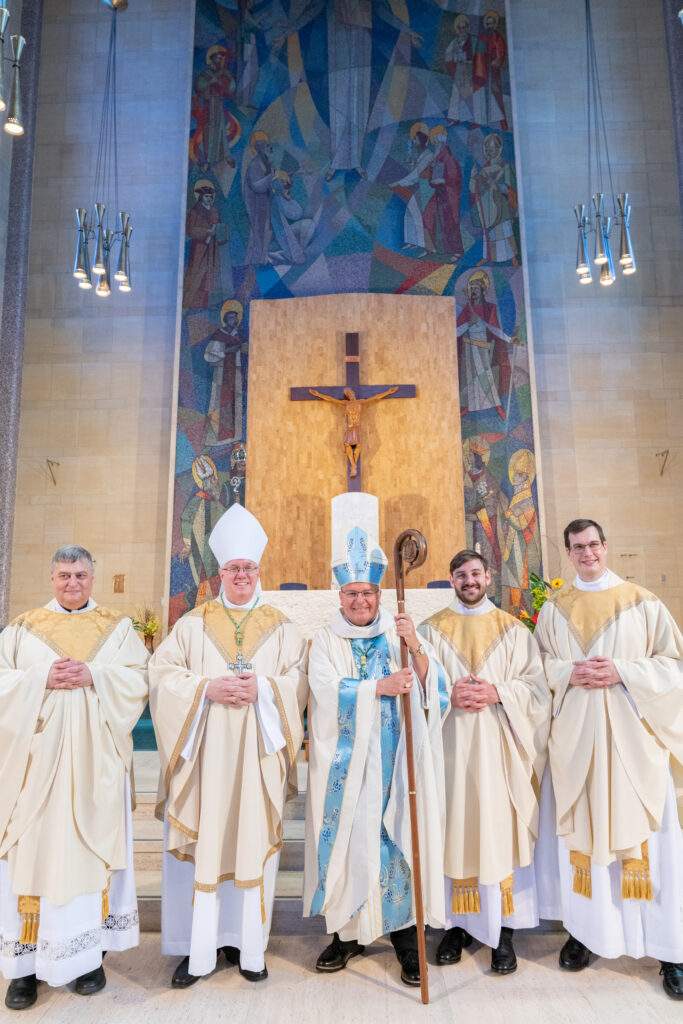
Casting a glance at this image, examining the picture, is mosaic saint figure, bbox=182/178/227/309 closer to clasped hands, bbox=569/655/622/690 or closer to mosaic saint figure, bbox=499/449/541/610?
mosaic saint figure, bbox=499/449/541/610

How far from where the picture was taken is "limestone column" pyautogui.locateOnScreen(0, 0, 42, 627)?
8703 mm

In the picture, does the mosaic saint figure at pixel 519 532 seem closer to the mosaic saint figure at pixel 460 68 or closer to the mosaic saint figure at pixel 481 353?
the mosaic saint figure at pixel 481 353

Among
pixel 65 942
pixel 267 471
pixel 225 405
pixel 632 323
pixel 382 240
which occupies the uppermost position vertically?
pixel 382 240

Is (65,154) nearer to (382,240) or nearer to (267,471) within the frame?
(382,240)

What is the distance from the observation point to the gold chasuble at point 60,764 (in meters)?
3.30

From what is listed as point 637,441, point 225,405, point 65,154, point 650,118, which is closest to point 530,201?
point 650,118

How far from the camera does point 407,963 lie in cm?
338

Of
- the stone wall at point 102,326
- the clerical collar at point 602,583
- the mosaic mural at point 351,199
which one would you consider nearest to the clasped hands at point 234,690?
the clerical collar at point 602,583

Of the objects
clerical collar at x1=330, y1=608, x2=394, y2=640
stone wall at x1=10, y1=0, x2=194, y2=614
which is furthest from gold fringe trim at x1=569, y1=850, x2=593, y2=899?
stone wall at x1=10, y1=0, x2=194, y2=614

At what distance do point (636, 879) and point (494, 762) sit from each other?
76 centimetres

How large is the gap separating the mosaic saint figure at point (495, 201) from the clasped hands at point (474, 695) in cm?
771

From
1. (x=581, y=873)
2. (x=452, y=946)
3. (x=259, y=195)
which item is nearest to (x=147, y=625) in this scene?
(x=259, y=195)

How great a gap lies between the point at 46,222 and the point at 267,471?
4.78 meters

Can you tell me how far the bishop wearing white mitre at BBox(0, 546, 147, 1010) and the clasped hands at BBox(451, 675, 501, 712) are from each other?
1.46m
